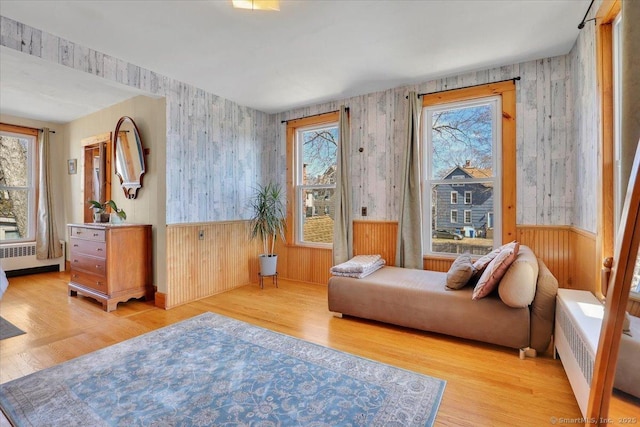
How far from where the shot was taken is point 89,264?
138 inches

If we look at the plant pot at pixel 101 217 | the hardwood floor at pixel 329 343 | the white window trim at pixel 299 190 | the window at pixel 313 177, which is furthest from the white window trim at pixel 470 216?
the plant pot at pixel 101 217

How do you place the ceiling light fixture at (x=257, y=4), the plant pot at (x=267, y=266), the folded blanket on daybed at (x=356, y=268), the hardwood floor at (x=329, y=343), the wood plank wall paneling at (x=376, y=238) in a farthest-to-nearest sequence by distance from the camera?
the plant pot at (x=267, y=266)
the wood plank wall paneling at (x=376, y=238)
the folded blanket on daybed at (x=356, y=268)
the ceiling light fixture at (x=257, y=4)
the hardwood floor at (x=329, y=343)

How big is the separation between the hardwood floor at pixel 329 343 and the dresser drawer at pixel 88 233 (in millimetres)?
788

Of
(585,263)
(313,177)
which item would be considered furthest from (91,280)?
(585,263)

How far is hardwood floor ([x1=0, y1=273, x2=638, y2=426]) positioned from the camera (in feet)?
5.66

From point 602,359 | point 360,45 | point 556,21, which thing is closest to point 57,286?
point 360,45

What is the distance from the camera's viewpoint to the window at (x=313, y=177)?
4.32 m

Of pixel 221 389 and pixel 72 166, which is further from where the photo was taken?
pixel 72 166

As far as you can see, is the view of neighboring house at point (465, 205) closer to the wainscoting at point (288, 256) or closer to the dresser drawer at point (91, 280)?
the wainscoting at point (288, 256)

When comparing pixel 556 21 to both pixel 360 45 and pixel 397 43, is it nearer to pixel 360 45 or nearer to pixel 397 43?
pixel 397 43

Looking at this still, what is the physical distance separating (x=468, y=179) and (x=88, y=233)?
447 centimetres

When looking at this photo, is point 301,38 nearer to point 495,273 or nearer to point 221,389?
point 495,273

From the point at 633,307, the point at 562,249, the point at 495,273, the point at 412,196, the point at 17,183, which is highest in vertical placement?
the point at 17,183

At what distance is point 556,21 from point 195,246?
4200 millimetres
